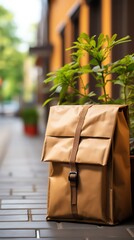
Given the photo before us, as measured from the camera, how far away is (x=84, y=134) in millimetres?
3797

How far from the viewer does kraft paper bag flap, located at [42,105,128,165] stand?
12.1 feet

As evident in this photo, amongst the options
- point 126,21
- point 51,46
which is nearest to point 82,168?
point 126,21

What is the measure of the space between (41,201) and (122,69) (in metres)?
1.47

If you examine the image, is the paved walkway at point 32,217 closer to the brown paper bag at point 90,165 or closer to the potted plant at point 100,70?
the brown paper bag at point 90,165

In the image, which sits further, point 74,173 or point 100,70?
point 100,70

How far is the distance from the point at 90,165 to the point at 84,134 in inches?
8.9

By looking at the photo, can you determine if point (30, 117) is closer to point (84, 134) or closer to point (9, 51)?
point (84, 134)

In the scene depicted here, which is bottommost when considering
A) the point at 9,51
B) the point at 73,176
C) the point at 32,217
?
the point at 32,217

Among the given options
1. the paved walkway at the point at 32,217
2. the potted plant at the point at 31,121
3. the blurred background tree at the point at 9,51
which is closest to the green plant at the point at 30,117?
the potted plant at the point at 31,121

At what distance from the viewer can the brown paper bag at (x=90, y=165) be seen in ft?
12.1

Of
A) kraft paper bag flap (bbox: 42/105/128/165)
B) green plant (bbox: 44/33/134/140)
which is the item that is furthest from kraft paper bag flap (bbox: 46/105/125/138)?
green plant (bbox: 44/33/134/140)

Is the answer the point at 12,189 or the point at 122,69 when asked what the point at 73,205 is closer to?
the point at 122,69

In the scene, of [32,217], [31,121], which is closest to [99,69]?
[32,217]

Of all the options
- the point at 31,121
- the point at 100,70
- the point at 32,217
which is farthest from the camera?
the point at 31,121
